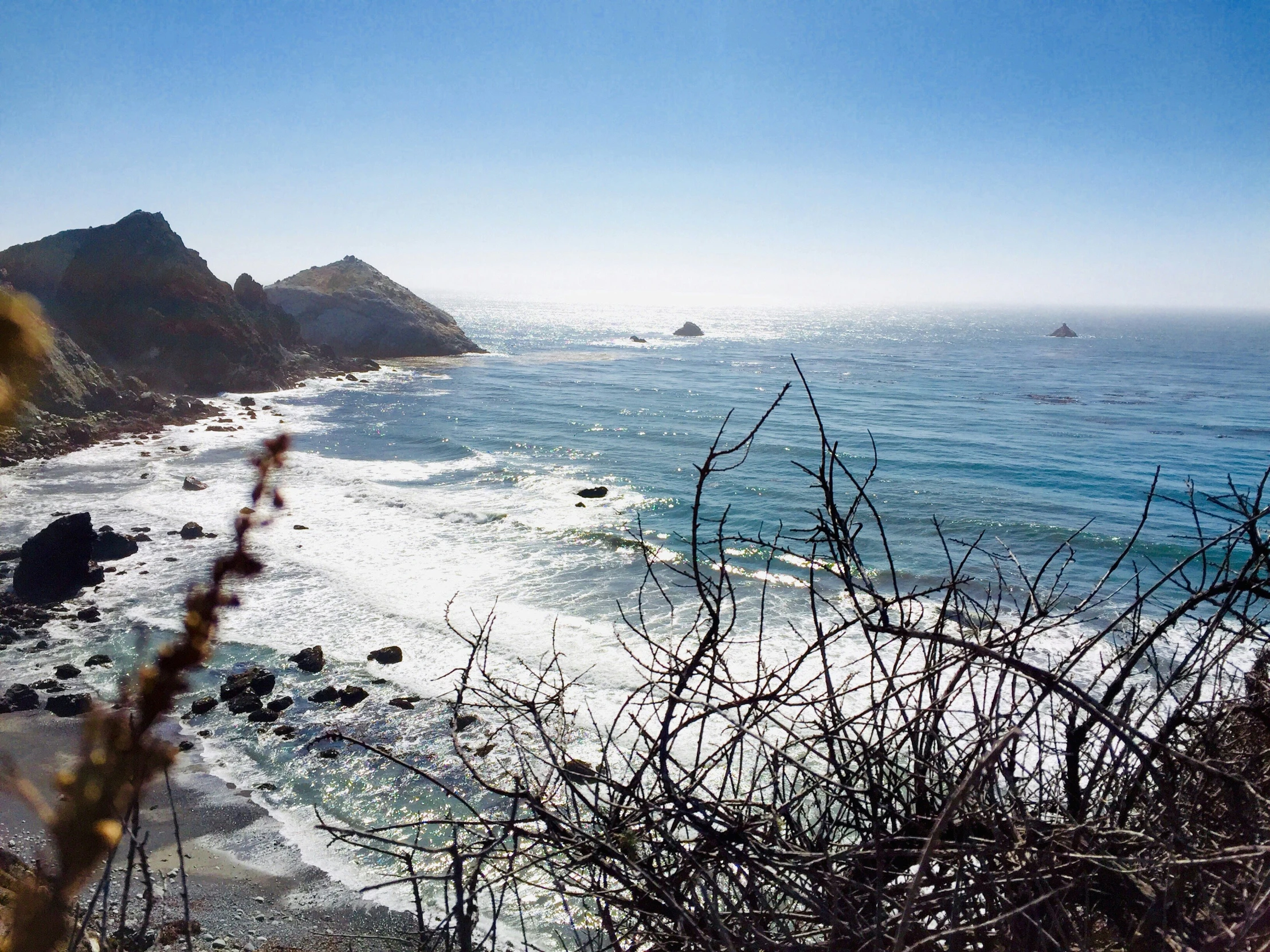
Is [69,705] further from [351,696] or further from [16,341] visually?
[16,341]

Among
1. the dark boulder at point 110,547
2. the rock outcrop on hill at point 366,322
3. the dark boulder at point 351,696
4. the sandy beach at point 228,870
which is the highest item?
the rock outcrop on hill at point 366,322

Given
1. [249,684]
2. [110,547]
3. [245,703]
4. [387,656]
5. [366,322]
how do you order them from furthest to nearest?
[366,322], [110,547], [387,656], [249,684], [245,703]

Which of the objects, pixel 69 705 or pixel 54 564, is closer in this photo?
pixel 69 705

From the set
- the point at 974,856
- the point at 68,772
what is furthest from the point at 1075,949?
the point at 68,772

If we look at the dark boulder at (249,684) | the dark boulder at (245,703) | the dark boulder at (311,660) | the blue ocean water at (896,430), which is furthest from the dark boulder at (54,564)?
the blue ocean water at (896,430)

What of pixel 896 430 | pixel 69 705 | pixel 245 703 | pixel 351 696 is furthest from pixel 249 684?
pixel 896 430

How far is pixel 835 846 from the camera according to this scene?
85.4 inches

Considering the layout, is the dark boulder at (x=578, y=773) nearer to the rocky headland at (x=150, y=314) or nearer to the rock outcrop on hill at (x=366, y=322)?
the rocky headland at (x=150, y=314)

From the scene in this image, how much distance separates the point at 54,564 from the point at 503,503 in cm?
1135

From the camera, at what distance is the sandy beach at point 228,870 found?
7.55m

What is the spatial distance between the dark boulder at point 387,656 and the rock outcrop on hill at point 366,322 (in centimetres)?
5830

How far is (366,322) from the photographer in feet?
232

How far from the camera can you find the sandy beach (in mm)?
→ 7547

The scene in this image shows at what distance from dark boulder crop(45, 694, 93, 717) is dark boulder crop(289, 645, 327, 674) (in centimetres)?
269
